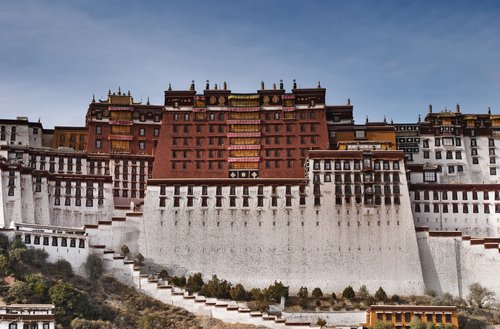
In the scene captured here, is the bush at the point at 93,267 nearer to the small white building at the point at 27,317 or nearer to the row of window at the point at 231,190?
the row of window at the point at 231,190

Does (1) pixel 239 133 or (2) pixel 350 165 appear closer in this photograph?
(2) pixel 350 165

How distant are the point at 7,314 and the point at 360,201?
132 feet

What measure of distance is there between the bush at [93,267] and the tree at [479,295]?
123ft

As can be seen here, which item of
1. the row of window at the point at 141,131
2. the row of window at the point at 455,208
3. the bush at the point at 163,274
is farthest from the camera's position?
the row of window at the point at 141,131

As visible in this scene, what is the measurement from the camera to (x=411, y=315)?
91.2m

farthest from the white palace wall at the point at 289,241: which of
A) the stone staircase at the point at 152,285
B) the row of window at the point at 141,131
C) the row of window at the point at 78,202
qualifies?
the row of window at the point at 141,131

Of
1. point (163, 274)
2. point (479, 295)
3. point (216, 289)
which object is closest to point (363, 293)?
point (479, 295)

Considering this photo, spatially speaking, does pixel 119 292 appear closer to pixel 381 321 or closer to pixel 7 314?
→ pixel 7 314

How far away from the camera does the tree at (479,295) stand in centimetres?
9912

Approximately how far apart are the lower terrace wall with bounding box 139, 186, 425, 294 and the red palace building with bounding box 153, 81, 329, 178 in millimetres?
8113

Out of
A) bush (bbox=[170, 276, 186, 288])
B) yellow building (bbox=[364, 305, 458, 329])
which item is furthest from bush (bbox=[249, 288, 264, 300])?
yellow building (bbox=[364, 305, 458, 329])

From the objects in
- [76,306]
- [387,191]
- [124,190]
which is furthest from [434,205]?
[76,306]

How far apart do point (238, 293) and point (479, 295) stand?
24.5m

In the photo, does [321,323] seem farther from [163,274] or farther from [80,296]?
[80,296]
